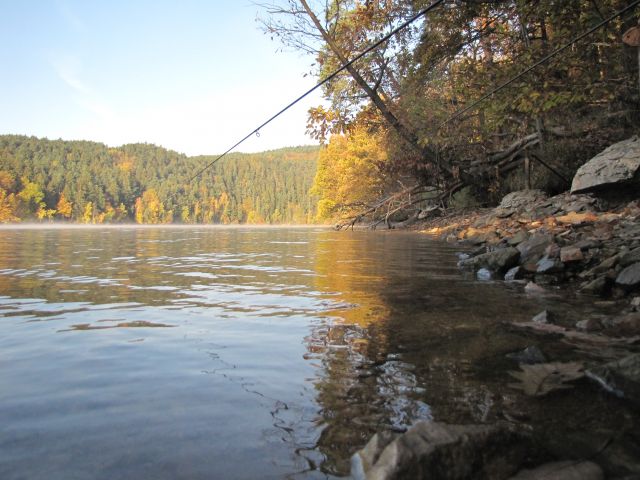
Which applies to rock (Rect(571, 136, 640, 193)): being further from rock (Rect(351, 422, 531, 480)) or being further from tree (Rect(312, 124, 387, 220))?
tree (Rect(312, 124, 387, 220))

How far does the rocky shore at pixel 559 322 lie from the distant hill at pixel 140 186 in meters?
102

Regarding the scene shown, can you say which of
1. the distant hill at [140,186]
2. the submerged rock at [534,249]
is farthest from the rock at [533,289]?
the distant hill at [140,186]

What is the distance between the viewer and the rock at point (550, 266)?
6.89 meters

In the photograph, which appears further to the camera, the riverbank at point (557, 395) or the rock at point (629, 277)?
the rock at point (629, 277)

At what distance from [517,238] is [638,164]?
3.42 meters

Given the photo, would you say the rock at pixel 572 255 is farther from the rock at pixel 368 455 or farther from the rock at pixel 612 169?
the rock at pixel 368 455

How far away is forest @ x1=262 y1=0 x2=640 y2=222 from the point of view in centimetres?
932

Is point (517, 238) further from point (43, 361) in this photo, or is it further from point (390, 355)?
point (43, 361)

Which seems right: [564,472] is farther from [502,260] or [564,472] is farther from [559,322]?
[502,260]

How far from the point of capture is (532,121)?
55.9 feet

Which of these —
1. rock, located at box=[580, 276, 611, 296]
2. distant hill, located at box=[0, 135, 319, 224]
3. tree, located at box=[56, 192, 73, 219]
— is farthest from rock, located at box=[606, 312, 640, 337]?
tree, located at box=[56, 192, 73, 219]

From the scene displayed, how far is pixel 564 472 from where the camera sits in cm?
175

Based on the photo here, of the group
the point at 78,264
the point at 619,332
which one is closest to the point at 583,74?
the point at 619,332

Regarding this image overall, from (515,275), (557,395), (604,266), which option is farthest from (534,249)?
(557,395)
